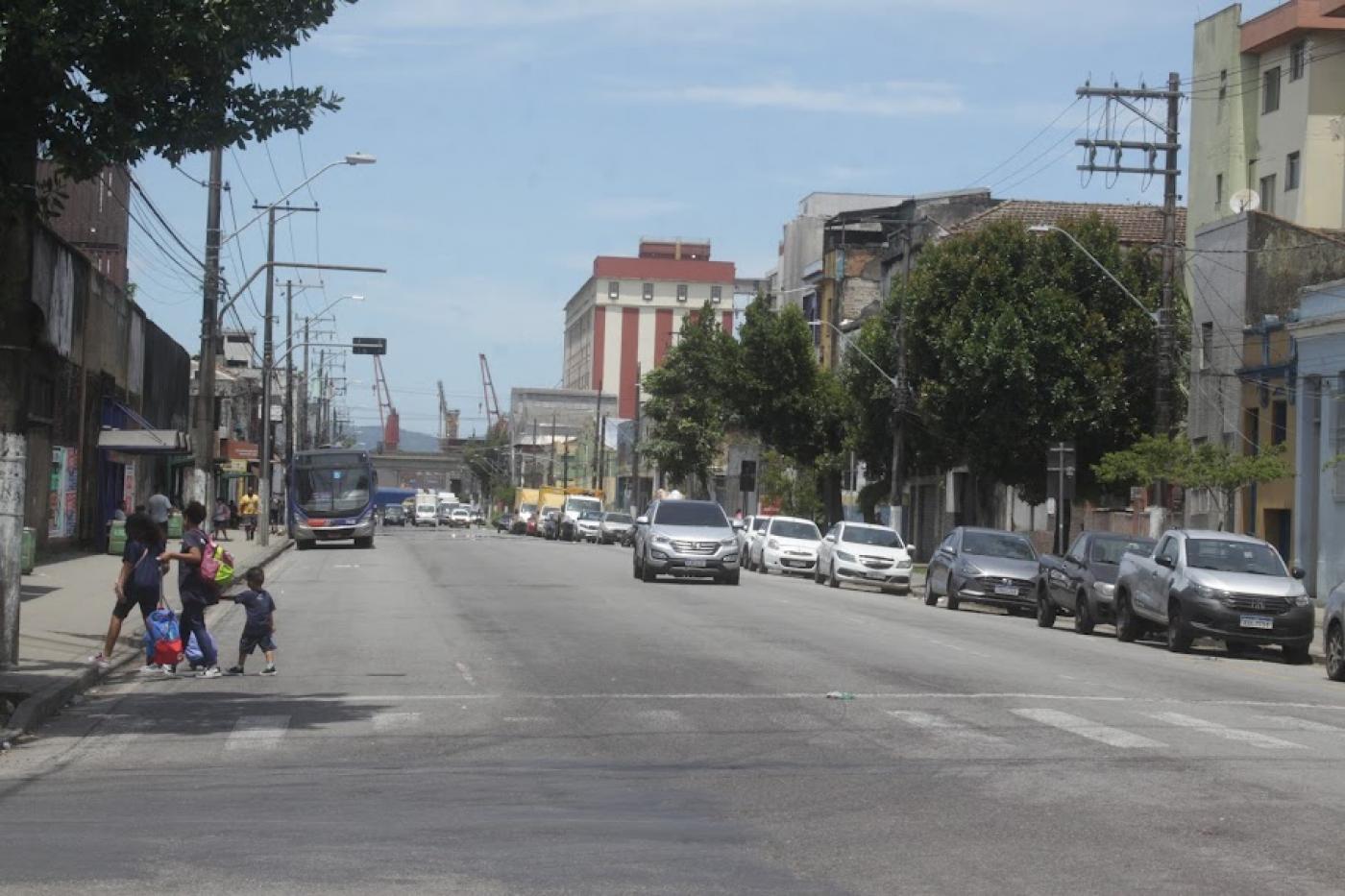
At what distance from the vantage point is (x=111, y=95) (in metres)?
14.3

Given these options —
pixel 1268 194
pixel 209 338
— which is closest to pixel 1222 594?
pixel 209 338

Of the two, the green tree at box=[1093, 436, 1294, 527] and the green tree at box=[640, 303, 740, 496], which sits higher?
the green tree at box=[640, 303, 740, 496]

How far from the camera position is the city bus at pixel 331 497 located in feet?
200

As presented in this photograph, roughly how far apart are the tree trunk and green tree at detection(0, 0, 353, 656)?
1cm

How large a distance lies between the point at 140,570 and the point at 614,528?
211 feet

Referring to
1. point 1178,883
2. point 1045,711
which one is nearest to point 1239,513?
point 1045,711

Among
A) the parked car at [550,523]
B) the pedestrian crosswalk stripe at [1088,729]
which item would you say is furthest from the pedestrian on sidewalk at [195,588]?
the parked car at [550,523]

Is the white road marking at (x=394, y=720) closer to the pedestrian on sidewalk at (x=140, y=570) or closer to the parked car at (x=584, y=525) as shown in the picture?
the pedestrian on sidewalk at (x=140, y=570)

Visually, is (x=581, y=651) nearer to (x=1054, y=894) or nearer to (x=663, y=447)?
(x=1054, y=894)

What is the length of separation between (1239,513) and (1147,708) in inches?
1143

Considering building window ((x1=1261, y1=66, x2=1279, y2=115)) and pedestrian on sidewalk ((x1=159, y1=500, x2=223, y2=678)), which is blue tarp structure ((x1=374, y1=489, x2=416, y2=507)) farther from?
pedestrian on sidewalk ((x1=159, y1=500, x2=223, y2=678))

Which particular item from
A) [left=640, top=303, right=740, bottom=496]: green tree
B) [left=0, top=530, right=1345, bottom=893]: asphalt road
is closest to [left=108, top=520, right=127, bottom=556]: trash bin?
[left=0, top=530, right=1345, bottom=893]: asphalt road

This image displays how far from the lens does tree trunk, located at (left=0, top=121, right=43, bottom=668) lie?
14578 millimetres

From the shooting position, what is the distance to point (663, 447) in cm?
8894
